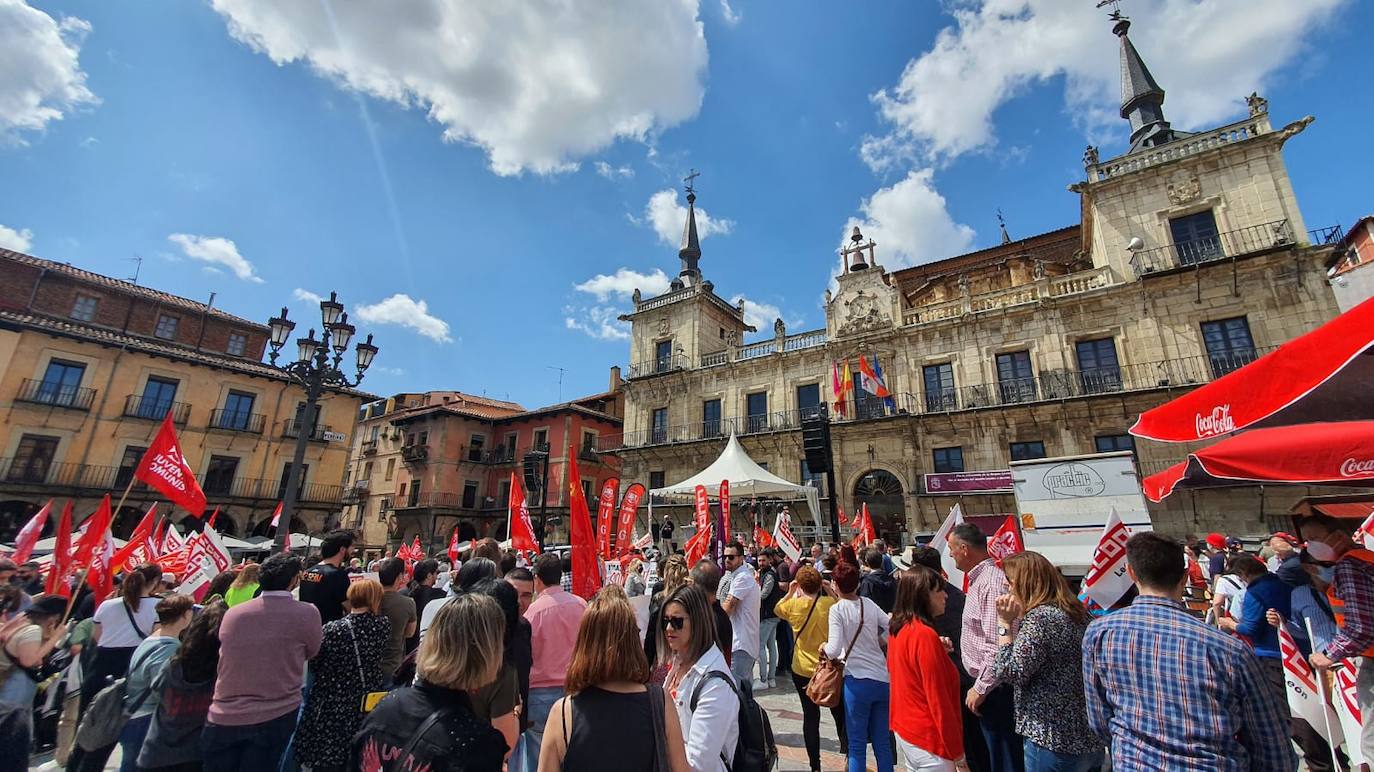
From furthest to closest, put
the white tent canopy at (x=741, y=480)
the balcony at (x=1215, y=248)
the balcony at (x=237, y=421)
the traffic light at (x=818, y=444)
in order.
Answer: the balcony at (x=237, y=421), the balcony at (x=1215, y=248), the white tent canopy at (x=741, y=480), the traffic light at (x=818, y=444)

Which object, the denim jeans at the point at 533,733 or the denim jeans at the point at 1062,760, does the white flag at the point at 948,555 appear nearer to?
the denim jeans at the point at 1062,760

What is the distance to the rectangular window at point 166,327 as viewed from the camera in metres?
27.0

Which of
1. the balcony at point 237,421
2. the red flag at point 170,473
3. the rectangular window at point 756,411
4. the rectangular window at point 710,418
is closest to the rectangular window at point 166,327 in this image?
the balcony at point 237,421

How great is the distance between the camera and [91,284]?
2523 centimetres

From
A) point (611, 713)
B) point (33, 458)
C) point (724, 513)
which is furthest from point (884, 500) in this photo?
point (33, 458)

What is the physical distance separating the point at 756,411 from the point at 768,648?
700 inches

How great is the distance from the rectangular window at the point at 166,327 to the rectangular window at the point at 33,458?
723cm

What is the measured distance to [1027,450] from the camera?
62.1ft

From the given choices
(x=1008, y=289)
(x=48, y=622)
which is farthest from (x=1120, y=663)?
(x=1008, y=289)

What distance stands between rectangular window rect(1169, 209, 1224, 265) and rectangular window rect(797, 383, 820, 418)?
1320cm

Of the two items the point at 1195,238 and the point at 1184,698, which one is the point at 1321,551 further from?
the point at 1195,238

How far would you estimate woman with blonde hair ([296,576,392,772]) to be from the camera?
10.9 feet

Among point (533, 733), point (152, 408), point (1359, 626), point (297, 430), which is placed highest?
point (152, 408)

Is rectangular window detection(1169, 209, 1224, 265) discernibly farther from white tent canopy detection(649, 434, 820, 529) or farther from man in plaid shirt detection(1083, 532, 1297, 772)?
man in plaid shirt detection(1083, 532, 1297, 772)
